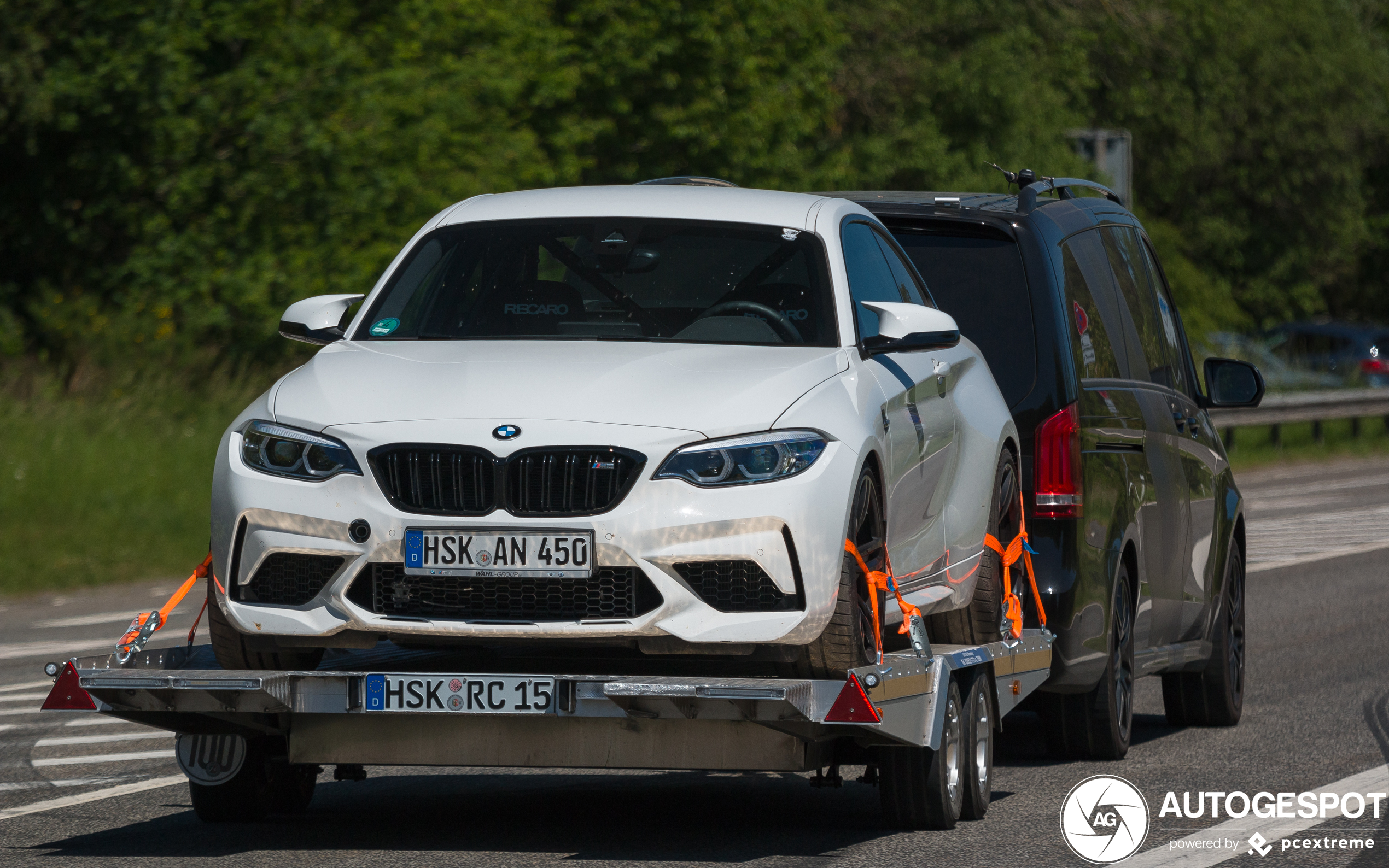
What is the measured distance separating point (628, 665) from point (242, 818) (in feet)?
5.05

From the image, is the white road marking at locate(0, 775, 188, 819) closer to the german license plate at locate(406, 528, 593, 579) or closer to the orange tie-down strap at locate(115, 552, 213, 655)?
the orange tie-down strap at locate(115, 552, 213, 655)

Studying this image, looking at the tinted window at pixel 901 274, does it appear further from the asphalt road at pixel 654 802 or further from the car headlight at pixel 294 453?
the car headlight at pixel 294 453

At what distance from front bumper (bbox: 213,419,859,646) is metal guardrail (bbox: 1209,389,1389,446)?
25.2 metres

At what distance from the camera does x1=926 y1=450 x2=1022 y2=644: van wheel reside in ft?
25.1

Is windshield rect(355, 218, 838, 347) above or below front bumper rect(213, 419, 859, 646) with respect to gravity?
above

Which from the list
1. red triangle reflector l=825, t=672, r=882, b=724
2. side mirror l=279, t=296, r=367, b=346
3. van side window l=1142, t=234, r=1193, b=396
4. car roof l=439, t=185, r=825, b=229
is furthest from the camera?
van side window l=1142, t=234, r=1193, b=396

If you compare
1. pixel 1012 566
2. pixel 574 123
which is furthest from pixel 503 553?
pixel 574 123

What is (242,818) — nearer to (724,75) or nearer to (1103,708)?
(1103,708)

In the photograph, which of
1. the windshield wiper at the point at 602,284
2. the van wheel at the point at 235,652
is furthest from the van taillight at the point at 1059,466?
the van wheel at the point at 235,652

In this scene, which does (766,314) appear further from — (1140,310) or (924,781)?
(1140,310)

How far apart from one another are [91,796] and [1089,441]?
3.88 metres

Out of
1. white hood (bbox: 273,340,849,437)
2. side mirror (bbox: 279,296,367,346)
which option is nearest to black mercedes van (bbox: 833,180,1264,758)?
white hood (bbox: 273,340,849,437)

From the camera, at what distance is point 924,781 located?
22.2 ft

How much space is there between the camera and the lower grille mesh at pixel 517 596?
5.95 metres
